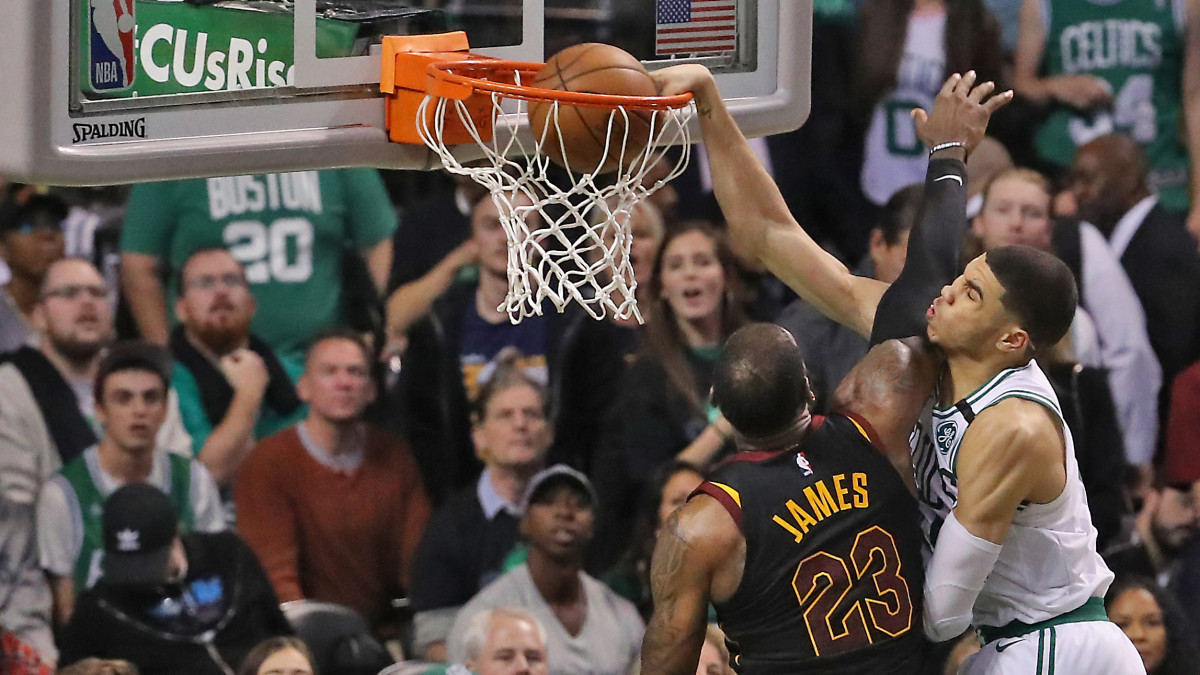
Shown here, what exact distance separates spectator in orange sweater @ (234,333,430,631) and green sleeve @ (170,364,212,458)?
20 cm

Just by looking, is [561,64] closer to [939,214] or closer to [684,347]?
[939,214]

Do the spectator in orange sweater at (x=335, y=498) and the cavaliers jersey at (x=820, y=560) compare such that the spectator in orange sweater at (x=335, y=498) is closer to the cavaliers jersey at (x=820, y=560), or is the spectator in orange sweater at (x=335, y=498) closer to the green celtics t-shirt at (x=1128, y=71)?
the cavaliers jersey at (x=820, y=560)

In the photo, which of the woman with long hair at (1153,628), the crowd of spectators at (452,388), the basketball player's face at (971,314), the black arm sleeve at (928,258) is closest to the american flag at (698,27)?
the black arm sleeve at (928,258)

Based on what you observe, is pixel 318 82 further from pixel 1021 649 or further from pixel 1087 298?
pixel 1087 298

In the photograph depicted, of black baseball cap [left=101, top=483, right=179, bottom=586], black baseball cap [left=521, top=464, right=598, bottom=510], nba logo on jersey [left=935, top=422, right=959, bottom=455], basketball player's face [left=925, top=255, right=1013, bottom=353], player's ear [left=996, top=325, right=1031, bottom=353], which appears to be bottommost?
black baseball cap [left=101, top=483, right=179, bottom=586]

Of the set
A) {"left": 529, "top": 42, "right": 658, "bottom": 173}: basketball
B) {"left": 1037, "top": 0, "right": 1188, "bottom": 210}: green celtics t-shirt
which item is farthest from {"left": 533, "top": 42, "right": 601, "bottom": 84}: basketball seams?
{"left": 1037, "top": 0, "right": 1188, "bottom": 210}: green celtics t-shirt

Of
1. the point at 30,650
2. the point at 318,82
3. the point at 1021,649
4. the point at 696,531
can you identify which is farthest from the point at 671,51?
the point at 30,650

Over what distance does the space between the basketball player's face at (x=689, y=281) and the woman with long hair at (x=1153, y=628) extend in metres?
1.69

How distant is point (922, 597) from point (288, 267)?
114 inches

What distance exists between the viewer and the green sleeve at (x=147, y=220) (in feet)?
17.8

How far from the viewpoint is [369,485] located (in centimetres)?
544

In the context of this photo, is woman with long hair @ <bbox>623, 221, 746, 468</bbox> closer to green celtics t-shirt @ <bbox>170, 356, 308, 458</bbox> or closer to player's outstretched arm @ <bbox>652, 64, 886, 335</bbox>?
green celtics t-shirt @ <bbox>170, 356, 308, 458</bbox>

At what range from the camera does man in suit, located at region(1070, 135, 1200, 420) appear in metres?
5.90

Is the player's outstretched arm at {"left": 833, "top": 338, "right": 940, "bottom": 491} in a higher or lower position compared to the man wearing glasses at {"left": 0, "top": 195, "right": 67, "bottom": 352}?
lower
